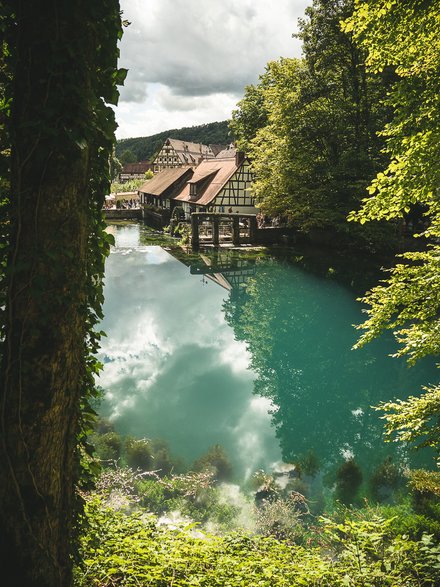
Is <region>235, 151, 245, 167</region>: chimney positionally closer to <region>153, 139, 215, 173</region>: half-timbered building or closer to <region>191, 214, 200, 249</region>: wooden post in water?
<region>191, 214, 200, 249</region>: wooden post in water

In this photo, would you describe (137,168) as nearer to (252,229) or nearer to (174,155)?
(174,155)

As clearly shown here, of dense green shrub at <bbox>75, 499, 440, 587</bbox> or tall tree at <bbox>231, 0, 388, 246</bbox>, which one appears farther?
tall tree at <bbox>231, 0, 388, 246</bbox>

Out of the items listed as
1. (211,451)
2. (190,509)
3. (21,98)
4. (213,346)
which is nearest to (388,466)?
(211,451)

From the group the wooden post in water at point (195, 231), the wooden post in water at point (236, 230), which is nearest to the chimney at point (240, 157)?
the wooden post in water at point (236, 230)

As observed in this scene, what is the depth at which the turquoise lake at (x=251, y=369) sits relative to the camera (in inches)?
376

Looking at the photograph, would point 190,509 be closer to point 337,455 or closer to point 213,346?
point 337,455

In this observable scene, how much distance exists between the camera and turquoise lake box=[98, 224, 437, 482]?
31.4 ft

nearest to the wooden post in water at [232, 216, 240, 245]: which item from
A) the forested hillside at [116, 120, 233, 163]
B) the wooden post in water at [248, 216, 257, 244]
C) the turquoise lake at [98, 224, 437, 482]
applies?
the wooden post in water at [248, 216, 257, 244]

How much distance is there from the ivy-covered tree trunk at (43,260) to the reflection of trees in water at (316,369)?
24.7ft

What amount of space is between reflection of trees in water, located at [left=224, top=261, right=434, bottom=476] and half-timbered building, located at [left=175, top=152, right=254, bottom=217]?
14.5m

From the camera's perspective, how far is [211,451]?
8.95 meters

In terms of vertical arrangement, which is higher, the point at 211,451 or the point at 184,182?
the point at 184,182

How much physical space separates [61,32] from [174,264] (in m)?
25.3

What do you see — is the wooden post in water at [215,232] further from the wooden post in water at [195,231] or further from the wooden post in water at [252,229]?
the wooden post in water at [252,229]
